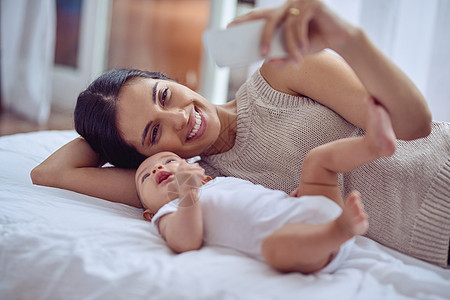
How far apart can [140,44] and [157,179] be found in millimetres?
3475

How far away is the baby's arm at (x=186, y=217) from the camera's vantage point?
0.91m

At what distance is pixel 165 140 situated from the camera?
4.00 feet

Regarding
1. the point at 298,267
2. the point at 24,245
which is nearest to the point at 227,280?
the point at 298,267

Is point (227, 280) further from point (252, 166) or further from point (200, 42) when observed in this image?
point (200, 42)

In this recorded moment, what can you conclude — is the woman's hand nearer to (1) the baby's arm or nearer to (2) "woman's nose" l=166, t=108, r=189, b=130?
(1) the baby's arm

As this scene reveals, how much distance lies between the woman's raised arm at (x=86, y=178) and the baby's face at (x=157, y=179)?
5.9 inches

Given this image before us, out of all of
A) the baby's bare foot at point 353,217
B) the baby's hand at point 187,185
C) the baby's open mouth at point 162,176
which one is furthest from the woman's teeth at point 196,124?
the baby's bare foot at point 353,217

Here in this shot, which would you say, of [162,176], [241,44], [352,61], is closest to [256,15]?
[241,44]

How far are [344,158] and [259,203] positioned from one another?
19 centimetres

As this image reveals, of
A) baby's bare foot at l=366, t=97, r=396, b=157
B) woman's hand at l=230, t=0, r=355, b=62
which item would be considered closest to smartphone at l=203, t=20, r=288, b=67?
woman's hand at l=230, t=0, r=355, b=62

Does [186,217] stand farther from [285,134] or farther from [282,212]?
[285,134]

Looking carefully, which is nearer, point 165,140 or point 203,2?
point 165,140

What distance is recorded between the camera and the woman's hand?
0.77 meters

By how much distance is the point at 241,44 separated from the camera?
→ 2.60ft
